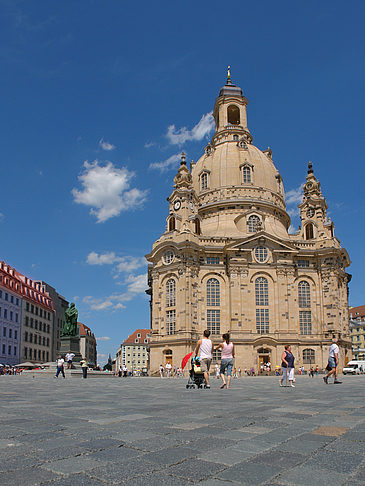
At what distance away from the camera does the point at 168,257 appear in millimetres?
62594

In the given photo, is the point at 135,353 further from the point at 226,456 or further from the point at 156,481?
the point at 156,481

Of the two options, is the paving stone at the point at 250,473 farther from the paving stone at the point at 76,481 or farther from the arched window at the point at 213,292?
the arched window at the point at 213,292

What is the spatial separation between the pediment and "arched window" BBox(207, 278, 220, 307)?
15.9ft

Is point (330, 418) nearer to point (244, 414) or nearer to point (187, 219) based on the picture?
point (244, 414)

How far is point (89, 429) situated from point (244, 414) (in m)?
3.15

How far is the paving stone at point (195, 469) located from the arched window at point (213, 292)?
5708cm

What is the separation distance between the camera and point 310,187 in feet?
238

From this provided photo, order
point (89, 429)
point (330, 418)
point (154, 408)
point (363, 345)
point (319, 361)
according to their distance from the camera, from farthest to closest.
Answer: point (363, 345)
point (319, 361)
point (154, 408)
point (330, 418)
point (89, 429)

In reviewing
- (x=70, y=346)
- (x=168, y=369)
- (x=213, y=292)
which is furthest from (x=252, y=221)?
(x=70, y=346)

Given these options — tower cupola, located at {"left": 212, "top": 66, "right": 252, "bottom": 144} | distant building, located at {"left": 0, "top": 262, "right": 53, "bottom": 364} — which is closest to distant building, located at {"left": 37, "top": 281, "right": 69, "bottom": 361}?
distant building, located at {"left": 0, "top": 262, "right": 53, "bottom": 364}

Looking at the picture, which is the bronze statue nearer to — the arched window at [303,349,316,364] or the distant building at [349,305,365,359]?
the arched window at [303,349,316,364]

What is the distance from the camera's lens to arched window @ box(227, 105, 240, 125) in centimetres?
8431

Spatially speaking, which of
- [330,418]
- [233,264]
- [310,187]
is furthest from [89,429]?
[310,187]

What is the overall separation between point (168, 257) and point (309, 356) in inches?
897
